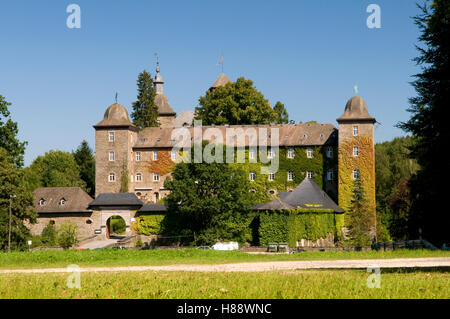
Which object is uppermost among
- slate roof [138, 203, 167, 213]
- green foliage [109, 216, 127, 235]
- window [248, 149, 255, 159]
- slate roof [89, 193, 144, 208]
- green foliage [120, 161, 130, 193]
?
window [248, 149, 255, 159]

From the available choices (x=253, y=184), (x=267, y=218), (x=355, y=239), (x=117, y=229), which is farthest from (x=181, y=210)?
(x=117, y=229)

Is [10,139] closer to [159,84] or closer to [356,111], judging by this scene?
[356,111]

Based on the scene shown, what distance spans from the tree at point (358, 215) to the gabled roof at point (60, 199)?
89.5ft

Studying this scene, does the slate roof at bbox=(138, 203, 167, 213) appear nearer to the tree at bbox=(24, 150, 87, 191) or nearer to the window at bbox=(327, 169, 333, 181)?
the window at bbox=(327, 169, 333, 181)

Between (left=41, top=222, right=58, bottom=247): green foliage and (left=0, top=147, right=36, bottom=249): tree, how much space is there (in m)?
12.3

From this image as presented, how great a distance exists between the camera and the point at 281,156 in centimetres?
7088

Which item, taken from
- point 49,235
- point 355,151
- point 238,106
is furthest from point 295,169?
point 49,235

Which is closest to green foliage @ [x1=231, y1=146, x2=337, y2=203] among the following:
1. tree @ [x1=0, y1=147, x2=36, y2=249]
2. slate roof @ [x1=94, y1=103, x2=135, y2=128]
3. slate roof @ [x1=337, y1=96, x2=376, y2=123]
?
slate roof @ [x1=337, y1=96, x2=376, y2=123]

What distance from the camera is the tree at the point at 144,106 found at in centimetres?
8525

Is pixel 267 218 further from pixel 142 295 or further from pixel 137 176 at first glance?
pixel 142 295

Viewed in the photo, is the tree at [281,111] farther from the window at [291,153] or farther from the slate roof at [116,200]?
the slate roof at [116,200]

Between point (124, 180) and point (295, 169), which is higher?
point (295, 169)

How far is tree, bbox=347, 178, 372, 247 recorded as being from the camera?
185 feet

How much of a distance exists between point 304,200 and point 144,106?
3595 cm
